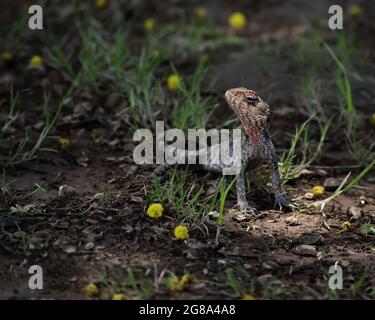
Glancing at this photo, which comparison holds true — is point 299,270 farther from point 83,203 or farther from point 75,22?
point 75,22

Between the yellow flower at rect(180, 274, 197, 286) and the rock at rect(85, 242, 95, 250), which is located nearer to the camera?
the yellow flower at rect(180, 274, 197, 286)

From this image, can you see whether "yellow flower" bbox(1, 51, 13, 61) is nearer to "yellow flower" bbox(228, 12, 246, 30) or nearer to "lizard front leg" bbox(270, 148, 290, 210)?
"yellow flower" bbox(228, 12, 246, 30)

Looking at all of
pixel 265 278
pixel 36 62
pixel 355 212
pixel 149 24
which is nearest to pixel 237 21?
pixel 149 24

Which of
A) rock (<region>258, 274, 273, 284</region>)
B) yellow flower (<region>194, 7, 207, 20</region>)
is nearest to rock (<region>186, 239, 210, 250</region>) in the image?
rock (<region>258, 274, 273, 284</region>)

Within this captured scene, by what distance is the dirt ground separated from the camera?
3.79 meters

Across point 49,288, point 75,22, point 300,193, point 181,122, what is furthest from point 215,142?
point 75,22

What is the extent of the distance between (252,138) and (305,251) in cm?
90

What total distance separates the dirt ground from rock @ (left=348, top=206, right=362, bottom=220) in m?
0.02

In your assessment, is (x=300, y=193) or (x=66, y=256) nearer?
(x=66, y=256)

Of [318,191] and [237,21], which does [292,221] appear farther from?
[237,21]

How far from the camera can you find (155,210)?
427 centimetres

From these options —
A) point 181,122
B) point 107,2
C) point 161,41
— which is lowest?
point 181,122

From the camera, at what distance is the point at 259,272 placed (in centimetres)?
391

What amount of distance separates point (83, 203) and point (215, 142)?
1214mm
